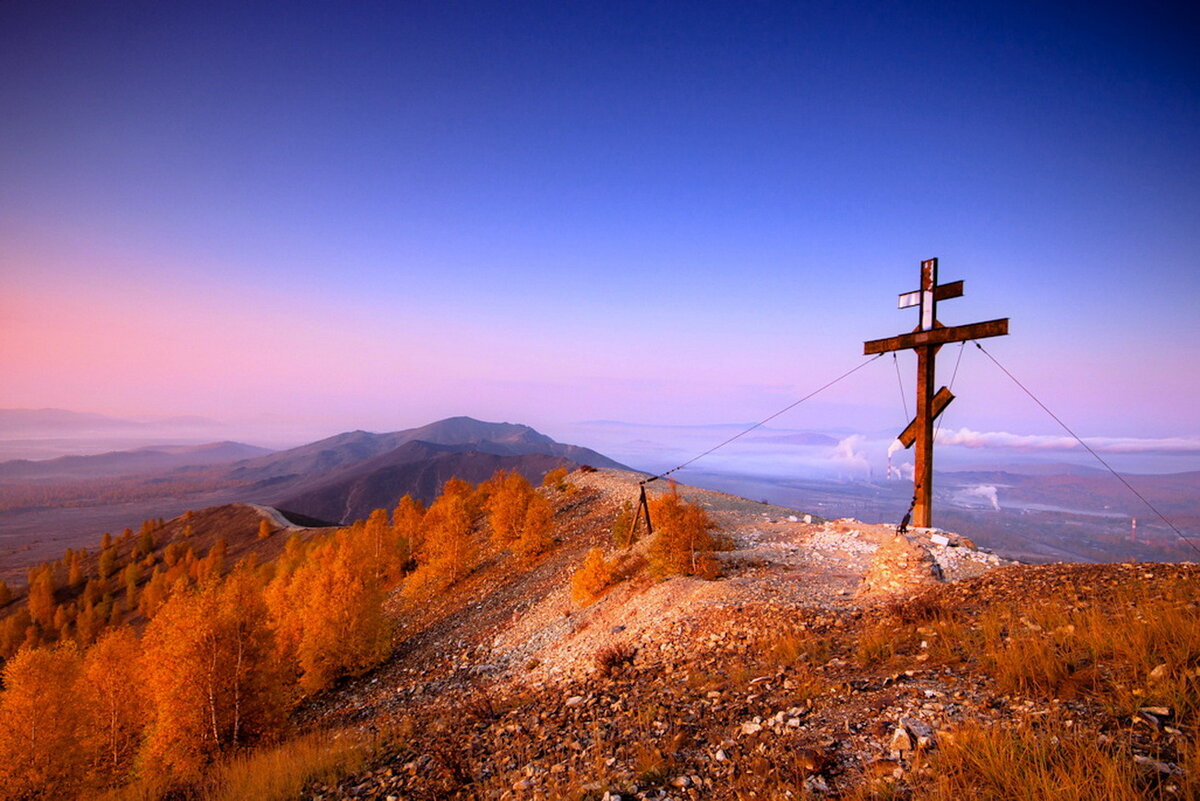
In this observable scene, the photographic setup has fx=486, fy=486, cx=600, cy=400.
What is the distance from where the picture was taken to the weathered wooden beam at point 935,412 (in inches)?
484

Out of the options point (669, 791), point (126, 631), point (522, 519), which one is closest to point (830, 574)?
point (669, 791)

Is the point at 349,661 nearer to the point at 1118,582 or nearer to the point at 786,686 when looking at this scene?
the point at 786,686

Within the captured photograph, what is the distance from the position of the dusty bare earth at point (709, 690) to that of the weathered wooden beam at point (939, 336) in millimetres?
5084

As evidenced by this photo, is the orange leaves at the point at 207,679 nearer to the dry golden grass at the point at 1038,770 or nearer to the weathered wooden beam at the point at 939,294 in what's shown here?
the dry golden grass at the point at 1038,770

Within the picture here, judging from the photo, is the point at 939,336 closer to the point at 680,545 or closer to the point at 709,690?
the point at 680,545

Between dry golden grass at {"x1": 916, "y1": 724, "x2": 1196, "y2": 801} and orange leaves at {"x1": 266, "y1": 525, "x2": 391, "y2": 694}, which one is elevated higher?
dry golden grass at {"x1": 916, "y1": 724, "x2": 1196, "y2": 801}

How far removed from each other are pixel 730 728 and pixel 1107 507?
27502cm

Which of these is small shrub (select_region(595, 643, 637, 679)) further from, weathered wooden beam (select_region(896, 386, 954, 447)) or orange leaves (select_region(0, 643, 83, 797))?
orange leaves (select_region(0, 643, 83, 797))

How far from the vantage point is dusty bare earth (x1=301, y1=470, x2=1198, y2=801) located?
5.32 metres

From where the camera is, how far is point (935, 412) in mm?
12430

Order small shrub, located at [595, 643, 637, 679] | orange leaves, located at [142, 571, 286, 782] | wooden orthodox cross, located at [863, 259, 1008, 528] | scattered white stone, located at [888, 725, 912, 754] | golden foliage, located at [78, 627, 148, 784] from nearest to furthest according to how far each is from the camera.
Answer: scattered white stone, located at [888, 725, 912, 754] < small shrub, located at [595, 643, 637, 679] < wooden orthodox cross, located at [863, 259, 1008, 528] < orange leaves, located at [142, 571, 286, 782] < golden foliage, located at [78, 627, 148, 784]

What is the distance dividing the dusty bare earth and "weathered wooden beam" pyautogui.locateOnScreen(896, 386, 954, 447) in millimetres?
2593

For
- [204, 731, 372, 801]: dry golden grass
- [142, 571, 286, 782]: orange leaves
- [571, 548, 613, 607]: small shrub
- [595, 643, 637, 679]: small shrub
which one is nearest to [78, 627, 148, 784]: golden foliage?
[142, 571, 286, 782]: orange leaves

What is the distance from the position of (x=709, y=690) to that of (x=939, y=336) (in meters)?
10.2
